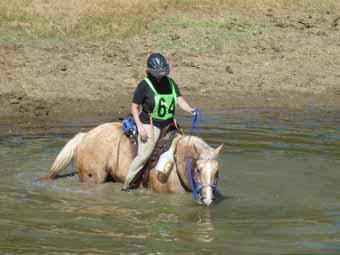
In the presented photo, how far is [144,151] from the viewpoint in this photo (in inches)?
458

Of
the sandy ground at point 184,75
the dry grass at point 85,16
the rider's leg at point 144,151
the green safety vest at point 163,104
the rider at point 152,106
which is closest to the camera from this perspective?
the rider at point 152,106

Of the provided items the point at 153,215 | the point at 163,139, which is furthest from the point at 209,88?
the point at 153,215

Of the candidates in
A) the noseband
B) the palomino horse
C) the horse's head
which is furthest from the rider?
the horse's head

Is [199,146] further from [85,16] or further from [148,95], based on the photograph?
[85,16]

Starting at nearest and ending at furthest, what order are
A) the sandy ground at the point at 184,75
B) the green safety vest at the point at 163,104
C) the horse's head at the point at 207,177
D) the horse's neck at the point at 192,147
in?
1. the horse's head at the point at 207,177
2. the horse's neck at the point at 192,147
3. the green safety vest at the point at 163,104
4. the sandy ground at the point at 184,75

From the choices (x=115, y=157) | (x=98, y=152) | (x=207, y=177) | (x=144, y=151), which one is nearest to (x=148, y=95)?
(x=144, y=151)

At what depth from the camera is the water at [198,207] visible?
9.12 m

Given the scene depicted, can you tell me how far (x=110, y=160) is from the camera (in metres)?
12.3

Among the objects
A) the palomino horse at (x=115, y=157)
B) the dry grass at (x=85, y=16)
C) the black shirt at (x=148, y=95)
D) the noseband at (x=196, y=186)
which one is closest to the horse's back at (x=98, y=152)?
the palomino horse at (x=115, y=157)

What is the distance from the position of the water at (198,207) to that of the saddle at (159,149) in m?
0.19

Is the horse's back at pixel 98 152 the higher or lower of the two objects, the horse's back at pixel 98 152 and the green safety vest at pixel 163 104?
the lower

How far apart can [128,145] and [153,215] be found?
70.3 inches

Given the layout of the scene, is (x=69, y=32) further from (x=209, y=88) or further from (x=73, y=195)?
(x=73, y=195)

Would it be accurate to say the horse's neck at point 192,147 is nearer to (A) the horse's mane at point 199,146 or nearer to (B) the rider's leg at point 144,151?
(A) the horse's mane at point 199,146
